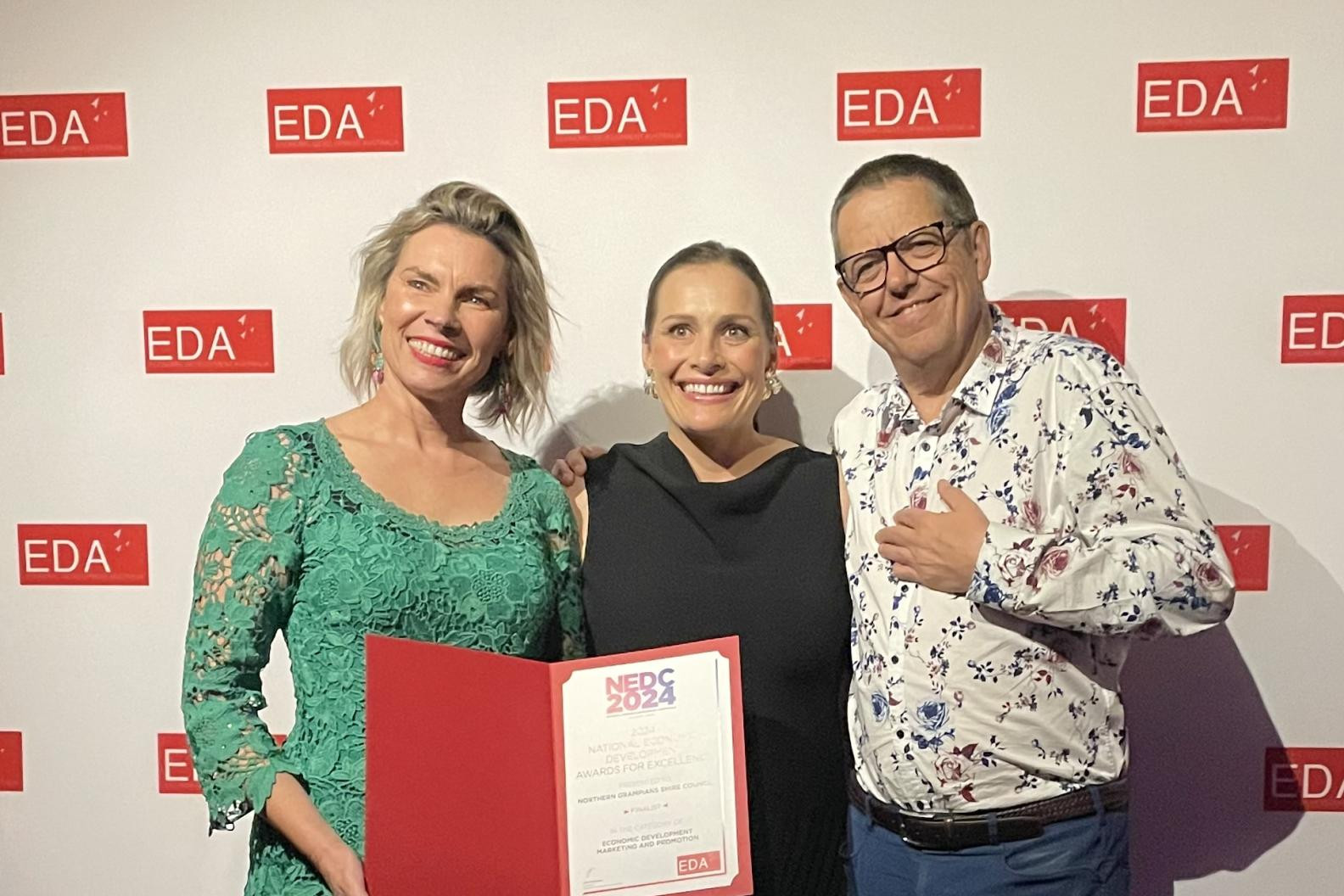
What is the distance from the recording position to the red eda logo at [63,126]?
7.63ft

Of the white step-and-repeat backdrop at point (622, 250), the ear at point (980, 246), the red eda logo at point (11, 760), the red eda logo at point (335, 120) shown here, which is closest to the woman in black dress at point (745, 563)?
the ear at point (980, 246)

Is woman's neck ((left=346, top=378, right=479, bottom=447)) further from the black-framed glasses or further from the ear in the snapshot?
the ear

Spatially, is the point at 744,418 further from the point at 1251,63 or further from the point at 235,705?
the point at 1251,63

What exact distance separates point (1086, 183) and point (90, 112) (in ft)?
6.78

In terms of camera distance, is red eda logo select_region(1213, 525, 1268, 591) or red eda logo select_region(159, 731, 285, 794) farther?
red eda logo select_region(159, 731, 285, 794)

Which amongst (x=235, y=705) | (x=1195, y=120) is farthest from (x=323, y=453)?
(x=1195, y=120)

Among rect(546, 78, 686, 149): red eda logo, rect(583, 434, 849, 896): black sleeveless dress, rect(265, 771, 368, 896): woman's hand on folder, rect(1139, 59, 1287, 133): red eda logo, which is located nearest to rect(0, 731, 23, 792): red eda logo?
rect(265, 771, 368, 896): woman's hand on folder

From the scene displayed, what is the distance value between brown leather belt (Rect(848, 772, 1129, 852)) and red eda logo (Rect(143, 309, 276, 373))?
5.25 ft

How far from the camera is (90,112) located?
233cm

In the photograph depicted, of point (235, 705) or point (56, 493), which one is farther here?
point (56, 493)

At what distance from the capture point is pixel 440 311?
5.29ft

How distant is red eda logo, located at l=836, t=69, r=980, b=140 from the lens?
2.16 m

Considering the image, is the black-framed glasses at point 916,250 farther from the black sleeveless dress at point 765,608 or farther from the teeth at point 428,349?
the teeth at point 428,349

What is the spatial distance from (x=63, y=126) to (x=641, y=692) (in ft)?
6.03
